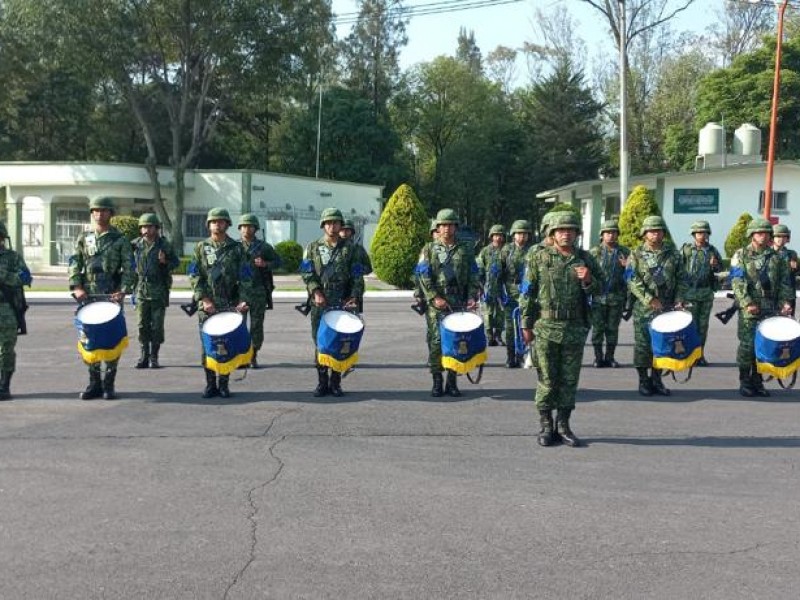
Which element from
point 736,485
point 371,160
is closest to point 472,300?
point 736,485

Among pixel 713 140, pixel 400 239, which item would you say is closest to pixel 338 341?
pixel 400 239

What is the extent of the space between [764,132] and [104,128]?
128 feet

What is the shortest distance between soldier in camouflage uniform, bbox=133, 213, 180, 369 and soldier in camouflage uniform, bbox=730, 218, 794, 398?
7.03 metres

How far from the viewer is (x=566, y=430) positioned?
285 inches

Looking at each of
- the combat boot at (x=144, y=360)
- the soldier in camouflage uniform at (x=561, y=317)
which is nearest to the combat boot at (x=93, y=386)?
the combat boot at (x=144, y=360)

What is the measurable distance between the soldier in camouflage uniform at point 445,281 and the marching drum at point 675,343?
1.97 meters

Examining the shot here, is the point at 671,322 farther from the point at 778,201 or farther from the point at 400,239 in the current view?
the point at 778,201

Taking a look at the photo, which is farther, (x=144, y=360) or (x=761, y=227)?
(x=144, y=360)

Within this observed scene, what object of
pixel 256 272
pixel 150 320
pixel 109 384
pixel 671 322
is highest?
pixel 256 272

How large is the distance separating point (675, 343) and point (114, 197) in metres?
33.3

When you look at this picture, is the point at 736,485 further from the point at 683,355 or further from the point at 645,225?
the point at 645,225

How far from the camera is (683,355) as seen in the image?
9.06 metres

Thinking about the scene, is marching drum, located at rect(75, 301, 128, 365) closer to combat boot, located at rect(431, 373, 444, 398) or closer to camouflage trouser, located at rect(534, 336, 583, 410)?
combat boot, located at rect(431, 373, 444, 398)

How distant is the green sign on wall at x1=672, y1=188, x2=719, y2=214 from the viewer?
34.2 meters
